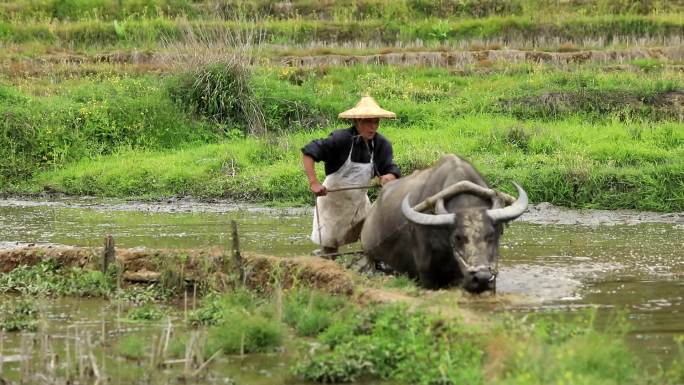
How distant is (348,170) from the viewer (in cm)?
1016

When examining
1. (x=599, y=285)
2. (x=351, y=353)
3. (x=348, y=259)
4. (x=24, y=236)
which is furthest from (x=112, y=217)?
(x=351, y=353)

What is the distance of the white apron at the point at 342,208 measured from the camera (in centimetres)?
1020

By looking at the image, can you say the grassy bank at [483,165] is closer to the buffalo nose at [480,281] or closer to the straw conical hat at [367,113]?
the straw conical hat at [367,113]

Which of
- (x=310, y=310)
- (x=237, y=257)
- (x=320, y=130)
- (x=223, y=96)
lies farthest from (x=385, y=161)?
(x=223, y=96)

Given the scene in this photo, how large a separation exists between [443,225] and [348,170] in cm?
167

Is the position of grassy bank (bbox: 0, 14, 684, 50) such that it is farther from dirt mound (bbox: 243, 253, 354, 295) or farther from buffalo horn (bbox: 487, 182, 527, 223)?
buffalo horn (bbox: 487, 182, 527, 223)

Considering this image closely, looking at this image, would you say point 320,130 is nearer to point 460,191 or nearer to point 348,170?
point 348,170

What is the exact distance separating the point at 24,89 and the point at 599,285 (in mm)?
12368

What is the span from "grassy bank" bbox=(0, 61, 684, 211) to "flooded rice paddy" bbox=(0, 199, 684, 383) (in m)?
0.54

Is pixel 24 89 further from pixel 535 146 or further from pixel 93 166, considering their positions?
Answer: pixel 535 146

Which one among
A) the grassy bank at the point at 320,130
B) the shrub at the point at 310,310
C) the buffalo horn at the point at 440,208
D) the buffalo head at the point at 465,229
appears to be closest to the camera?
the shrub at the point at 310,310

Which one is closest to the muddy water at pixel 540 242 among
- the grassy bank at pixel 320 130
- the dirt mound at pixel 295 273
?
the grassy bank at pixel 320 130

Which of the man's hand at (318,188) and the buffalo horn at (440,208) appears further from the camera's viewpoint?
the man's hand at (318,188)

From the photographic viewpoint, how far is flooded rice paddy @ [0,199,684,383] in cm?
825
